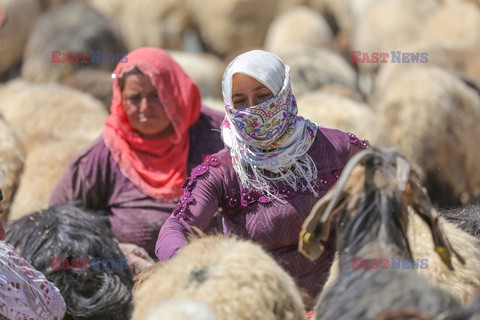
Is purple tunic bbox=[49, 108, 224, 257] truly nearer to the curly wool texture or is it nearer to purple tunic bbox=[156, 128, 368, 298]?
purple tunic bbox=[156, 128, 368, 298]

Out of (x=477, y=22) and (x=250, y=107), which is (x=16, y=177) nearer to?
(x=250, y=107)

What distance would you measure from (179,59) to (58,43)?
4.97 feet

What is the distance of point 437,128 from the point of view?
252 inches

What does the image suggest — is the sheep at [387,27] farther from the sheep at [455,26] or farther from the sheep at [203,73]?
the sheep at [203,73]

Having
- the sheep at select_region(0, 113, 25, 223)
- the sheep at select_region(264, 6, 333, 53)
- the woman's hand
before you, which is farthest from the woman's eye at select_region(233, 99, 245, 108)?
the sheep at select_region(264, 6, 333, 53)

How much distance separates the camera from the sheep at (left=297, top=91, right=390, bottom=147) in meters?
5.59

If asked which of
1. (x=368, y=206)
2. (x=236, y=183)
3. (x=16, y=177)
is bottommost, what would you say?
(x=16, y=177)

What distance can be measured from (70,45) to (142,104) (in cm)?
470

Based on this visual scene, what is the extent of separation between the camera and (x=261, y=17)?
1352cm

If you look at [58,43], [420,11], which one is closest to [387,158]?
[58,43]

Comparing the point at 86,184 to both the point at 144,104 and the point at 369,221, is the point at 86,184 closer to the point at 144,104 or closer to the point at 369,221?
the point at 144,104

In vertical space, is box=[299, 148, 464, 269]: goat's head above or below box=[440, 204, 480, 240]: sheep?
above

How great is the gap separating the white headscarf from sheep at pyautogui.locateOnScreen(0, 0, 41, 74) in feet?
27.7

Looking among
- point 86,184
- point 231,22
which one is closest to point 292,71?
point 86,184
